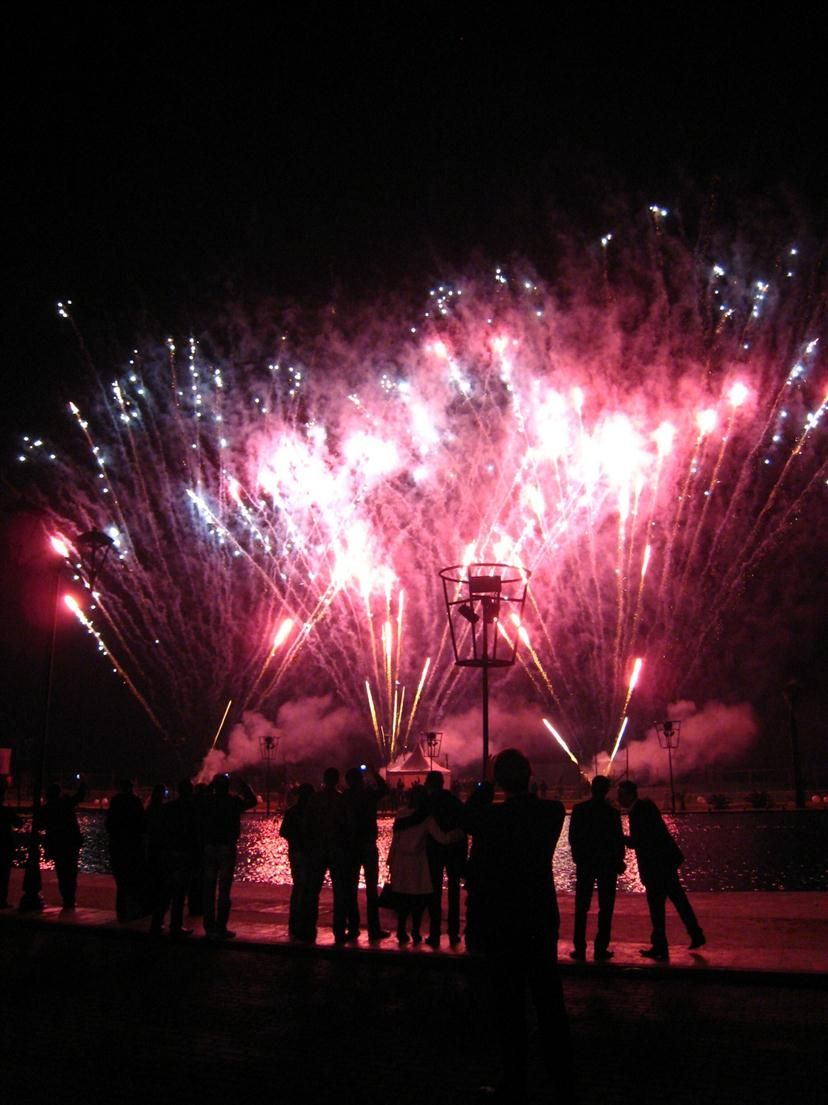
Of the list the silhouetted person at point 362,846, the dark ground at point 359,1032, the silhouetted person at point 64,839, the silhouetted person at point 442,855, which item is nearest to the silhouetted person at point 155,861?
the dark ground at point 359,1032

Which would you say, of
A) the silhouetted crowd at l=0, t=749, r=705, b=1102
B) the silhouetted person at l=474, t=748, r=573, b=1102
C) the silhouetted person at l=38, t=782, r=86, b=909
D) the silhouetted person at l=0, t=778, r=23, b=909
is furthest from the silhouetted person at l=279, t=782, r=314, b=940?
the silhouetted person at l=474, t=748, r=573, b=1102

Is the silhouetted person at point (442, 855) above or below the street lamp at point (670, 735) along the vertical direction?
below

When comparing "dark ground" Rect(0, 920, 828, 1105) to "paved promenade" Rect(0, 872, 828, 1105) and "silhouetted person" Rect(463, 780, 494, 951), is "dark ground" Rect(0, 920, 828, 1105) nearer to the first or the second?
"paved promenade" Rect(0, 872, 828, 1105)

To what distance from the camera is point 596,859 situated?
336 inches

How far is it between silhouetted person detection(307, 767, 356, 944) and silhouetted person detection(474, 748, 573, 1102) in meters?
4.80

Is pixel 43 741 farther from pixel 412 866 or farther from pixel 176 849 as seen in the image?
pixel 412 866

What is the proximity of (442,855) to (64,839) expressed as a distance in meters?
5.61

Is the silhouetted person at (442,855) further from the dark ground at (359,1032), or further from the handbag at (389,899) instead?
the dark ground at (359,1032)

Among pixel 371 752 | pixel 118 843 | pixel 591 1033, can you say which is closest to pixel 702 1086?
pixel 591 1033

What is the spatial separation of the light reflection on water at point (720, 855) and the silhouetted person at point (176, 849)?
5749mm

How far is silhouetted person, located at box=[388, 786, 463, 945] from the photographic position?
9.25 metres

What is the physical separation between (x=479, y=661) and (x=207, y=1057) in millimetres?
7479

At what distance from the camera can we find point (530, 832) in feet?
16.1

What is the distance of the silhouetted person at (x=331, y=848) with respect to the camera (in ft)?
31.3
